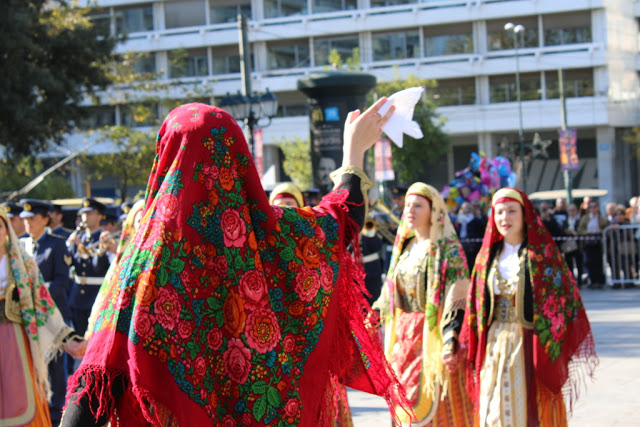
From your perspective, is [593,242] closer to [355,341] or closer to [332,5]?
[355,341]

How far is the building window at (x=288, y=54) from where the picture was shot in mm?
48406

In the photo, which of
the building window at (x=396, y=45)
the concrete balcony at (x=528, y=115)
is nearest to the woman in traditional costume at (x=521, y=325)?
the concrete balcony at (x=528, y=115)

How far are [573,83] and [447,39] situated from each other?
269 inches

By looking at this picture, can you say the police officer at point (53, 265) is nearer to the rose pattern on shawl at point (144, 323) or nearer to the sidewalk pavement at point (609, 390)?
the sidewalk pavement at point (609, 390)

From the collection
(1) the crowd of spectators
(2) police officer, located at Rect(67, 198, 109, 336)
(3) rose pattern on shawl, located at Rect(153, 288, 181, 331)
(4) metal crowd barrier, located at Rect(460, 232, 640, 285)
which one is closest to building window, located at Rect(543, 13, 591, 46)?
(1) the crowd of spectators

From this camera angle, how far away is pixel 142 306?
2.47 metres

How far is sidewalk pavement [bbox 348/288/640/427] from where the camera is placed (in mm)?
7293

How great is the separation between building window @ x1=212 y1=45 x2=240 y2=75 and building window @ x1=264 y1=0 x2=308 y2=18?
8.91 ft

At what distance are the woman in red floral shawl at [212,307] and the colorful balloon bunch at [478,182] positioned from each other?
1803 cm

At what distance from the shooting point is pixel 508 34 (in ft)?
149

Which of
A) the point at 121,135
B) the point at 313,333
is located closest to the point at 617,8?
the point at 121,135

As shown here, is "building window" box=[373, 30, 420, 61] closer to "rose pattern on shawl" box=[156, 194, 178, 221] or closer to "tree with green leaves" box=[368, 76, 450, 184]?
"tree with green leaves" box=[368, 76, 450, 184]

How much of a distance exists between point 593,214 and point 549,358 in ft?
39.6

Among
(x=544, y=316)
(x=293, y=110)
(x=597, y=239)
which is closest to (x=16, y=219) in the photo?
(x=544, y=316)
